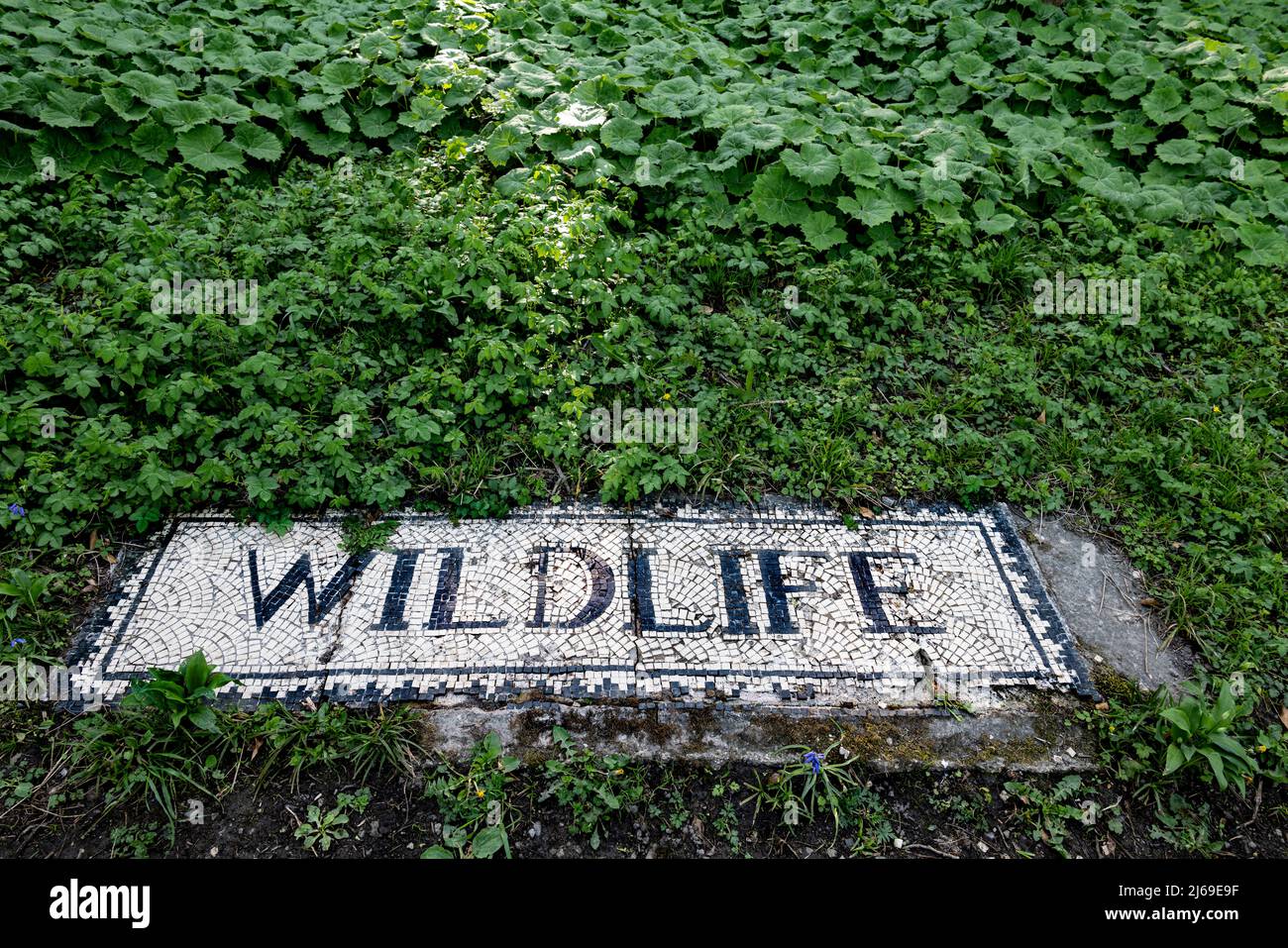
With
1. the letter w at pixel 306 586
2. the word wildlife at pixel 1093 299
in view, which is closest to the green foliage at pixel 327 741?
the letter w at pixel 306 586

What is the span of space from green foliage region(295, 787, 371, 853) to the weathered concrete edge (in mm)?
303

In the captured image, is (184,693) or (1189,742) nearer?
(184,693)

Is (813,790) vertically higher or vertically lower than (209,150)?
lower

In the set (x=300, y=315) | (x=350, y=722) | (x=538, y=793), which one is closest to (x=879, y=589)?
(x=538, y=793)

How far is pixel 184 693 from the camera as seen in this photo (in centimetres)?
287

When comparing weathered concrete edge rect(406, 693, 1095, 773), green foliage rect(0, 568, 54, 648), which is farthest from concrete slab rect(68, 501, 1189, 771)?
green foliage rect(0, 568, 54, 648)

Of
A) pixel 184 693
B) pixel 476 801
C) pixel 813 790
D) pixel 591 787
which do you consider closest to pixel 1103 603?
pixel 813 790

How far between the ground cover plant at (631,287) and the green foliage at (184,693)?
0.09 meters

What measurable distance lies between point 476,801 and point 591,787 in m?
0.40

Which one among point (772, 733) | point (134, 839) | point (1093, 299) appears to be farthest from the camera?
point (1093, 299)

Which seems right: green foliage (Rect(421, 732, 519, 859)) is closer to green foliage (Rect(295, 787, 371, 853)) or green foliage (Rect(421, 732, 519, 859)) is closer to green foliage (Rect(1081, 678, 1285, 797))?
green foliage (Rect(295, 787, 371, 853))

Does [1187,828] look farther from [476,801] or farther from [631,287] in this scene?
[631,287]

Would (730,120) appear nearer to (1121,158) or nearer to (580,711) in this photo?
(1121,158)

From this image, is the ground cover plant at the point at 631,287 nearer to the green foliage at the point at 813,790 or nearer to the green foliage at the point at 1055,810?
the green foliage at the point at 1055,810
